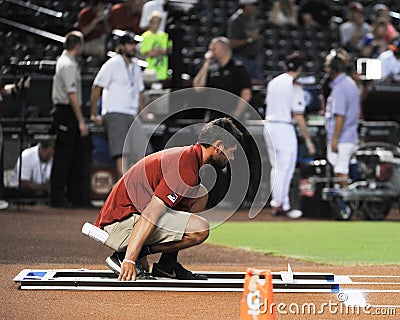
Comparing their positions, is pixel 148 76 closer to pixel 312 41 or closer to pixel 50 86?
pixel 50 86

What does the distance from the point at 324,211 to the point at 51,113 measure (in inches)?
179

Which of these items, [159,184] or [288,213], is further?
[288,213]

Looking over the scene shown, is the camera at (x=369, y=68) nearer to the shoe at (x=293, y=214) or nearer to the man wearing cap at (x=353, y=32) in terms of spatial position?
the shoe at (x=293, y=214)

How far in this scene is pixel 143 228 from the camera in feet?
24.1

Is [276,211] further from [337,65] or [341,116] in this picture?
[337,65]

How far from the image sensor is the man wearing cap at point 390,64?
18.3 meters

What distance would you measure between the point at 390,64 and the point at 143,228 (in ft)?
39.5

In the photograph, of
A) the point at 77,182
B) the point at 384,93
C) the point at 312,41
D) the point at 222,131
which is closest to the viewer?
the point at 222,131

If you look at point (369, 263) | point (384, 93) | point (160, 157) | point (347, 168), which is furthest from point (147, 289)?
point (384, 93)

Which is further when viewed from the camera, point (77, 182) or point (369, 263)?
point (77, 182)

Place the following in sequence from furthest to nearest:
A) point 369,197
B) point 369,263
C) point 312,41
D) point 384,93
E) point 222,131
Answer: point 312,41 → point 384,93 → point 369,197 → point 369,263 → point 222,131

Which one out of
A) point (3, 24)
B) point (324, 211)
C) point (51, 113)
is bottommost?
point (324, 211)

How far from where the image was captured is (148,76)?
667 inches

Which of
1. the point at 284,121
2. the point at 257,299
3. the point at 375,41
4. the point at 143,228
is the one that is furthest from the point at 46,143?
the point at 257,299
